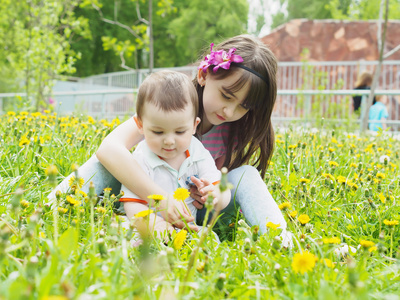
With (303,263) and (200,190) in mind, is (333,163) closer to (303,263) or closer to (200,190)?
(200,190)

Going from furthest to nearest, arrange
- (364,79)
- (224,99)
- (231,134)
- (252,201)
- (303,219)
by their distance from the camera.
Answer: (364,79) → (231,134) → (224,99) → (252,201) → (303,219)

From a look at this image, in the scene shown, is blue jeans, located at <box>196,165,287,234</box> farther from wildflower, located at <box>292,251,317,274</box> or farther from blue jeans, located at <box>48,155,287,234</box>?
wildflower, located at <box>292,251,317,274</box>

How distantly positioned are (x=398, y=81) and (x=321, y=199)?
38.8 ft

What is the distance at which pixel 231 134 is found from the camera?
249 cm

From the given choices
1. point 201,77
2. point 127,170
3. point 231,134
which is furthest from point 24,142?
Result: point 231,134

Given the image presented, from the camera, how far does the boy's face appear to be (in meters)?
1.88

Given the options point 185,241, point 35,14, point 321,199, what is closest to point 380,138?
point 321,199

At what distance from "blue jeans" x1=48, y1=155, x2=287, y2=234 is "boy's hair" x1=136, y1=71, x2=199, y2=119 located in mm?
381

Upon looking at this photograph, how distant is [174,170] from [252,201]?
0.39 metres

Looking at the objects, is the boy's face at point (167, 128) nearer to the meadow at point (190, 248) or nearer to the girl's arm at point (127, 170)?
the girl's arm at point (127, 170)

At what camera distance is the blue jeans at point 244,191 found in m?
1.94

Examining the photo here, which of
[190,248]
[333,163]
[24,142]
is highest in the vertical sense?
[24,142]

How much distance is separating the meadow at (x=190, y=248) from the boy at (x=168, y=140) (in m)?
0.24

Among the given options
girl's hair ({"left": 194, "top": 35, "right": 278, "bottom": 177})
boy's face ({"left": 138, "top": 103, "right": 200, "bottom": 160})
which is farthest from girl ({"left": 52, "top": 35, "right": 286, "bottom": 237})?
boy's face ({"left": 138, "top": 103, "right": 200, "bottom": 160})
